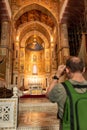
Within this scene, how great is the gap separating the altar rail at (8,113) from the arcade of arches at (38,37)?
6.71 meters

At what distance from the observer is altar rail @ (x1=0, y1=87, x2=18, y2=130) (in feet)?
12.9

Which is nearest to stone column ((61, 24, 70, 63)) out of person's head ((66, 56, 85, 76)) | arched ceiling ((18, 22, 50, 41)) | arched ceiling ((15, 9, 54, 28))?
arched ceiling ((15, 9, 54, 28))

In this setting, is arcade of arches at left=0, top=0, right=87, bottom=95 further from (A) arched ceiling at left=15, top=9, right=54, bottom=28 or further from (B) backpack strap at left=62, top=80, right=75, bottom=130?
(B) backpack strap at left=62, top=80, right=75, bottom=130

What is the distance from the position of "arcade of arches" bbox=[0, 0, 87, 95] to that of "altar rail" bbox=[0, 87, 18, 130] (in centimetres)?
671

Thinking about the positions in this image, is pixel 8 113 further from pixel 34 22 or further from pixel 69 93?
pixel 34 22

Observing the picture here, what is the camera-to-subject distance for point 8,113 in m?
4.01

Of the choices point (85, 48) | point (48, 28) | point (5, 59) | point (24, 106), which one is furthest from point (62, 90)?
point (48, 28)

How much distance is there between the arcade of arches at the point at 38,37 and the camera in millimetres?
15141

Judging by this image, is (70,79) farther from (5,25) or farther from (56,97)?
(5,25)

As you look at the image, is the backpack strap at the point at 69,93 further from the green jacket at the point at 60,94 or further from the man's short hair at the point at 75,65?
the man's short hair at the point at 75,65

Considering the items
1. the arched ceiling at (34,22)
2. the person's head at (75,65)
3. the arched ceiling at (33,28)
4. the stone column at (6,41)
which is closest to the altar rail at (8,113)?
the person's head at (75,65)

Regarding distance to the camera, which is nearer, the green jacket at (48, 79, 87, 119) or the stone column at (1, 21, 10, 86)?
the green jacket at (48, 79, 87, 119)

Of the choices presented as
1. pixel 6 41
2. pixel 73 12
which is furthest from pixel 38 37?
pixel 6 41

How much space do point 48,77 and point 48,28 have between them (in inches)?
298
